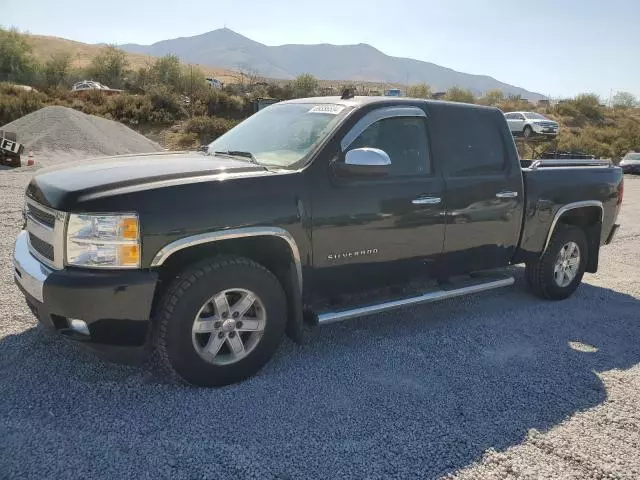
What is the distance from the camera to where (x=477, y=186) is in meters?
4.76

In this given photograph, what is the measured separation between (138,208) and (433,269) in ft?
8.34

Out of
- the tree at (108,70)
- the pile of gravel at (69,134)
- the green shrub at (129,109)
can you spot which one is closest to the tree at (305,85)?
the green shrub at (129,109)

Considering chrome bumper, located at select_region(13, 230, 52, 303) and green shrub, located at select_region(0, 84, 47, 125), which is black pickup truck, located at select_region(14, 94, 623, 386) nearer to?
chrome bumper, located at select_region(13, 230, 52, 303)

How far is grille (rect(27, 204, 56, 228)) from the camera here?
3267mm

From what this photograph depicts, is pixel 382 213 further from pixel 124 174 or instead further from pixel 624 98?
pixel 624 98

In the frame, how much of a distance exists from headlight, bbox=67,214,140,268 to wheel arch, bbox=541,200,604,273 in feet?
14.2

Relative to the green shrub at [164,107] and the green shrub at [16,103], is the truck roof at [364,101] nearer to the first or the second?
the green shrub at [16,103]

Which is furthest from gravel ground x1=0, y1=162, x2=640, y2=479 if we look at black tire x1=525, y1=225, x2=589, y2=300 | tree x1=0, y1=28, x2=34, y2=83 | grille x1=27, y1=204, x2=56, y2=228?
tree x1=0, y1=28, x2=34, y2=83

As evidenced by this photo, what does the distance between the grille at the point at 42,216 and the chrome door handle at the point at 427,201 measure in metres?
2.55

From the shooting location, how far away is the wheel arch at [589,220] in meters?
5.82

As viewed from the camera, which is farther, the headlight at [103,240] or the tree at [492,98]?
the tree at [492,98]

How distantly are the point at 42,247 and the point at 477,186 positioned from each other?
341 centimetres

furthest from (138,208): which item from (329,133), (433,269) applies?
(433,269)

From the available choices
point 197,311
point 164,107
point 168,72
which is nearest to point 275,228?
point 197,311
